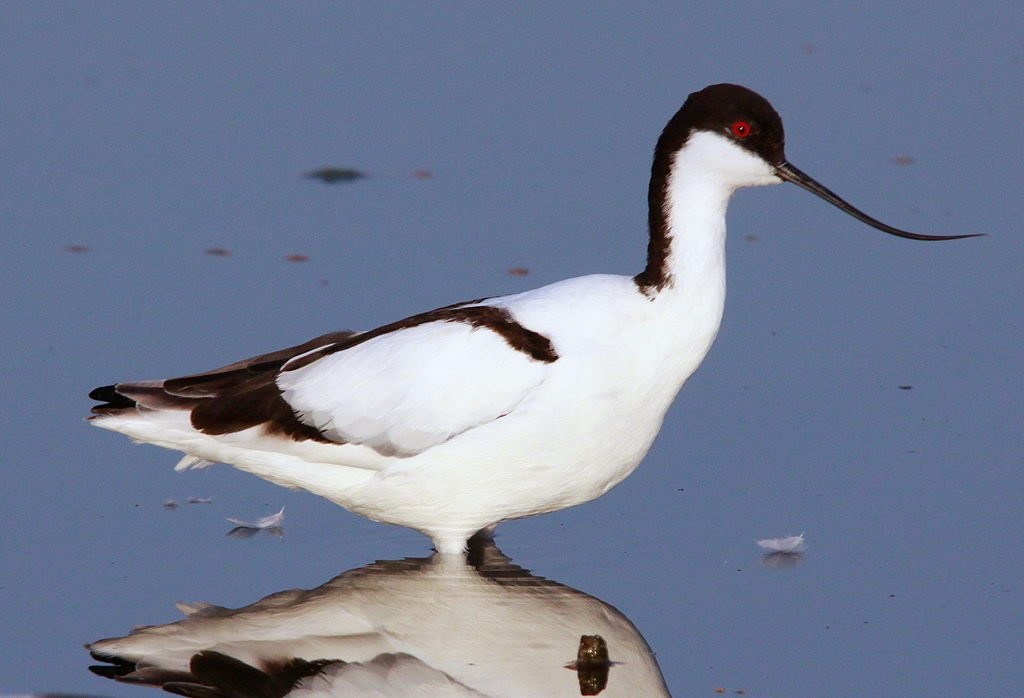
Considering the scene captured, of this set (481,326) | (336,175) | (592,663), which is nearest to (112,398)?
(481,326)

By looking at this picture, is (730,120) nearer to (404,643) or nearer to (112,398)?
(404,643)

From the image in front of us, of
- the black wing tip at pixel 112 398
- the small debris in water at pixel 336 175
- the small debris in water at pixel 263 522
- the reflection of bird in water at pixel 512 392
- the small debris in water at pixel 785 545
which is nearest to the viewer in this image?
the reflection of bird in water at pixel 512 392

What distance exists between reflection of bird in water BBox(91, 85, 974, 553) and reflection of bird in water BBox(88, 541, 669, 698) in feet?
1.11

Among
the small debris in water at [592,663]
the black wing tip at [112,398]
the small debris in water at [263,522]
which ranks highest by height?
the black wing tip at [112,398]

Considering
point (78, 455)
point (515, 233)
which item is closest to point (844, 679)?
point (78, 455)

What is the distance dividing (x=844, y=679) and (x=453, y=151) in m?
5.53

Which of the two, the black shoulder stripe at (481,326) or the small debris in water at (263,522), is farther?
the small debris in water at (263,522)

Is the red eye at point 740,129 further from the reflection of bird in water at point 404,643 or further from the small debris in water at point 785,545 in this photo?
the reflection of bird in water at point 404,643

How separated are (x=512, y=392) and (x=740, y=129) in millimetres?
1372

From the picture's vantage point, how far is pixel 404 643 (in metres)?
6.61

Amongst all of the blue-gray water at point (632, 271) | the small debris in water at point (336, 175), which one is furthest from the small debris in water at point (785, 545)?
the small debris in water at point (336, 175)

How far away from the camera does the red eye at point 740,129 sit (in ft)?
23.0

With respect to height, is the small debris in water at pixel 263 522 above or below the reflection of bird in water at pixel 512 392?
below

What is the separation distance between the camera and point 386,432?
23.0ft
